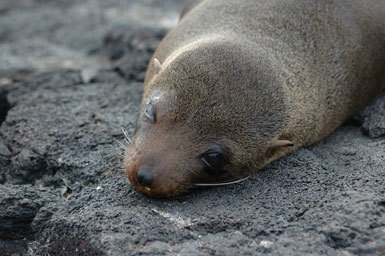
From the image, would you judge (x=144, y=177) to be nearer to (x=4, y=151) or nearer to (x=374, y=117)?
(x=4, y=151)

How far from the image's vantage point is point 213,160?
3.88 metres

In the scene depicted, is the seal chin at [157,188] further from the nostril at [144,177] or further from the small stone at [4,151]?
the small stone at [4,151]

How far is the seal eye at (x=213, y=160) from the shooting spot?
385cm

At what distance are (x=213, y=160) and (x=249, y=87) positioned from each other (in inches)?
25.0

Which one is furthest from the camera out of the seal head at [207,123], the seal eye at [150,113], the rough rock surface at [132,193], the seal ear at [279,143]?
the seal ear at [279,143]

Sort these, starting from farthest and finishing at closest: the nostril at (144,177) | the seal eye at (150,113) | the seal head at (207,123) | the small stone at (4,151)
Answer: the small stone at (4,151)
the seal eye at (150,113)
the seal head at (207,123)
the nostril at (144,177)

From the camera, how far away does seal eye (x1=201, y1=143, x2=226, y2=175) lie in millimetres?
3848

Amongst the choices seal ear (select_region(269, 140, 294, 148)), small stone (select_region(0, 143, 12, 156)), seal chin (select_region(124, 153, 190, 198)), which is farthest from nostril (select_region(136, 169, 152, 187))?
small stone (select_region(0, 143, 12, 156))

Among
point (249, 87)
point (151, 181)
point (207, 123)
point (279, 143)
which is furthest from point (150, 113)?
point (279, 143)

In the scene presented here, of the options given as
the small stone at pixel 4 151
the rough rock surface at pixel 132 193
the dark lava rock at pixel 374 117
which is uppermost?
the dark lava rock at pixel 374 117

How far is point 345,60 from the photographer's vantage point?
513 cm

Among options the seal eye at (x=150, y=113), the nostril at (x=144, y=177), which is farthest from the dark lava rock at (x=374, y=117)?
the nostril at (x=144, y=177)

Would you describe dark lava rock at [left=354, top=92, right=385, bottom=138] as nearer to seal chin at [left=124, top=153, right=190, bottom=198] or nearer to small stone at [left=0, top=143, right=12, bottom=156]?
seal chin at [left=124, top=153, right=190, bottom=198]

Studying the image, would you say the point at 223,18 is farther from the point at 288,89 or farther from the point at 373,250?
the point at 373,250
